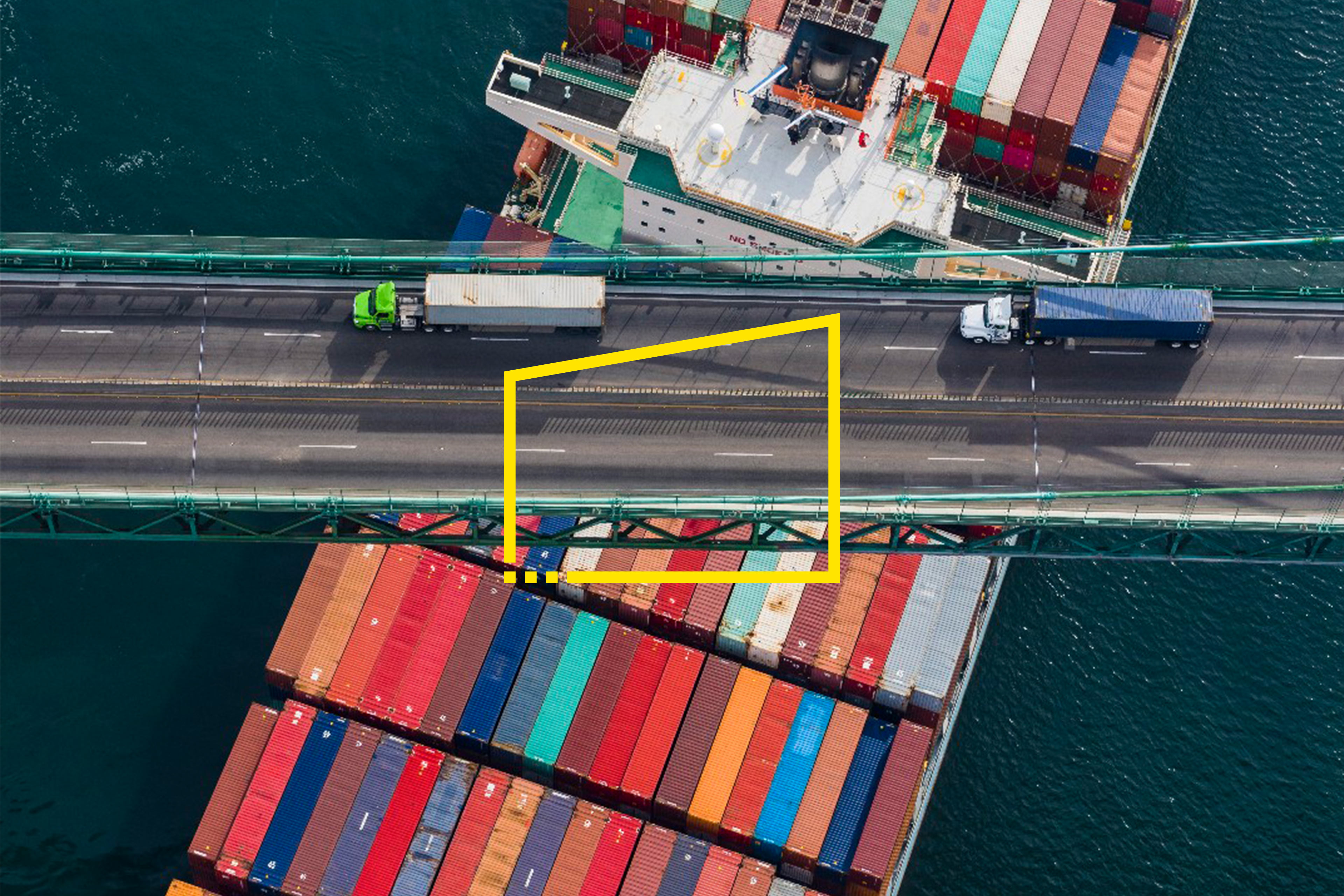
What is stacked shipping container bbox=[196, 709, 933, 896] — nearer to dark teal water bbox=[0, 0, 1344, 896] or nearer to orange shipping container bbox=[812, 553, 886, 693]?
orange shipping container bbox=[812, 553, 886, 693]

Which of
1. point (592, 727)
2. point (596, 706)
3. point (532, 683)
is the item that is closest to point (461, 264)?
point (532, 683)

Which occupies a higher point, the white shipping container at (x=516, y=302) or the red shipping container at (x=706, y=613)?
the white shipping container at (x=516, y=302)

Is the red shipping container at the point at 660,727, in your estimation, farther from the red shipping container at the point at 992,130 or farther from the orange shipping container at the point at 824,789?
the red shipping container at the point at 992,130

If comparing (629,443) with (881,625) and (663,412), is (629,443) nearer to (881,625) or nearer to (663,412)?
(663,412)

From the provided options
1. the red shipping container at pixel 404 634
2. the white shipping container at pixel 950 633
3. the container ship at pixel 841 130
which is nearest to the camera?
the container ship at pixel 841 130

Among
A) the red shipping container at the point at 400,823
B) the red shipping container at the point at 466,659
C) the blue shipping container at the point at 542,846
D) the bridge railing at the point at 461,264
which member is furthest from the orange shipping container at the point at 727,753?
the bridge railing at the point at 461,264

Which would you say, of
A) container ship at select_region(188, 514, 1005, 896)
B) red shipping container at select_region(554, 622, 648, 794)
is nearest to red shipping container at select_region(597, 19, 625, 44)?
container ship at select_region(188, 514, 1005, 896)

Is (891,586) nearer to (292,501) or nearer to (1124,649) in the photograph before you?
(1124,649)

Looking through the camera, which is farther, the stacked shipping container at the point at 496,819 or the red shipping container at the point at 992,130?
the red shipping container at the point at 992,130

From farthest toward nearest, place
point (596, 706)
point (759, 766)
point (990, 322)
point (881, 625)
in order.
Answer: point (881, 625) < point (596, 706) < point (759, 766) < point (990, 322)
